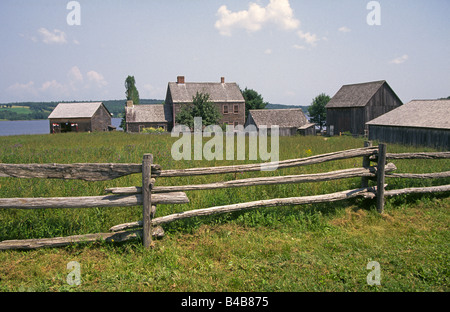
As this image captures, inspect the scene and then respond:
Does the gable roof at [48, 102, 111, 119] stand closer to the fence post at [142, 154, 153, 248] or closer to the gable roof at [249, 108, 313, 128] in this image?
the gable roof at [249, 108, 313, 128]

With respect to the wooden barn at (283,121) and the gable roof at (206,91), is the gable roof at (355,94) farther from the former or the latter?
the gable roof at (206,91)

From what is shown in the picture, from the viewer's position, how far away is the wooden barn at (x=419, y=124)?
58.2 ft

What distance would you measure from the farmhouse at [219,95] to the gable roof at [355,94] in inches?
508

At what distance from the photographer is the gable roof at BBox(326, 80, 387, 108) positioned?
34.2m

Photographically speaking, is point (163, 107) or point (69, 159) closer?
point (69, 159)

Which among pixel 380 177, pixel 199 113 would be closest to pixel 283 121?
pixel 199 113

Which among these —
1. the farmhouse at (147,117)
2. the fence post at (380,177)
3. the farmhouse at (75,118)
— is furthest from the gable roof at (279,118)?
the fence post at (380,177)

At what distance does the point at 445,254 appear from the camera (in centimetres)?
474

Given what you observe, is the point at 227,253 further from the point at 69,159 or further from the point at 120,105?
the point at 120,105

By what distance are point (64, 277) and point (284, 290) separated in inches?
119

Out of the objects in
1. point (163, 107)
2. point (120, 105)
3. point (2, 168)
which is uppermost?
point (120, 105)

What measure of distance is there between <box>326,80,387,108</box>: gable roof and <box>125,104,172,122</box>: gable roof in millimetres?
22092
